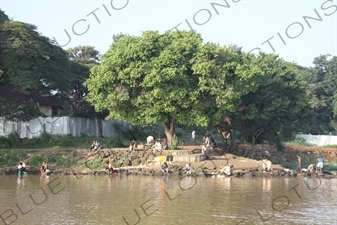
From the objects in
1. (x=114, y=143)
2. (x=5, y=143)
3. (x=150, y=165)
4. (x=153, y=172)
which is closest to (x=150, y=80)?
(x=150, y=165)

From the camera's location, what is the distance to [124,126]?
5262cm

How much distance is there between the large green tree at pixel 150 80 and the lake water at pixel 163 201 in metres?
7.13

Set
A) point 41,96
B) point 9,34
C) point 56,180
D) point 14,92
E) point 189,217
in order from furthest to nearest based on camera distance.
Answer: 1. point 41,96
2. point 14,92
3. point 9,34
4. point 56,180
5. point 189,217

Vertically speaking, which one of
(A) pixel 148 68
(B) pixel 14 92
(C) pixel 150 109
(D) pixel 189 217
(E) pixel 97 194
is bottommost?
(D) pixel 189 217

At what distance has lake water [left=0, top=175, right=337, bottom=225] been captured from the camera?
55.9 feet

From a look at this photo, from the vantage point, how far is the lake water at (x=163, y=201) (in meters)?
17.0

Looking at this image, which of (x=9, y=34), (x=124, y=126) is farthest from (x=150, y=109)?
(x=124, y=126)

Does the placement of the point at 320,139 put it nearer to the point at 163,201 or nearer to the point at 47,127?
the point at 47,127

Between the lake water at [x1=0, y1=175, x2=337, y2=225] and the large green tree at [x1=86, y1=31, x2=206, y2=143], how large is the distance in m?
7.13

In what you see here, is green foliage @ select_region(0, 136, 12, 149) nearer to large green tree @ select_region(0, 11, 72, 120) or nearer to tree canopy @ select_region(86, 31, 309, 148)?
large green tree @ select_region(0, 11, 72, 120)

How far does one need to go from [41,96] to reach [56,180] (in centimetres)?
2272

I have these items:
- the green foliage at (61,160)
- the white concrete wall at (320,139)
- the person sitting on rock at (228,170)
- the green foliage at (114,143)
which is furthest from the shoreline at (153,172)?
the white concrete wall at (320,139)

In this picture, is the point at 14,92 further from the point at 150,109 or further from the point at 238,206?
the point at 238,206

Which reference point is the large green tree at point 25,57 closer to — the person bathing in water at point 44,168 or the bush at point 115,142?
the bush at point 115,142
